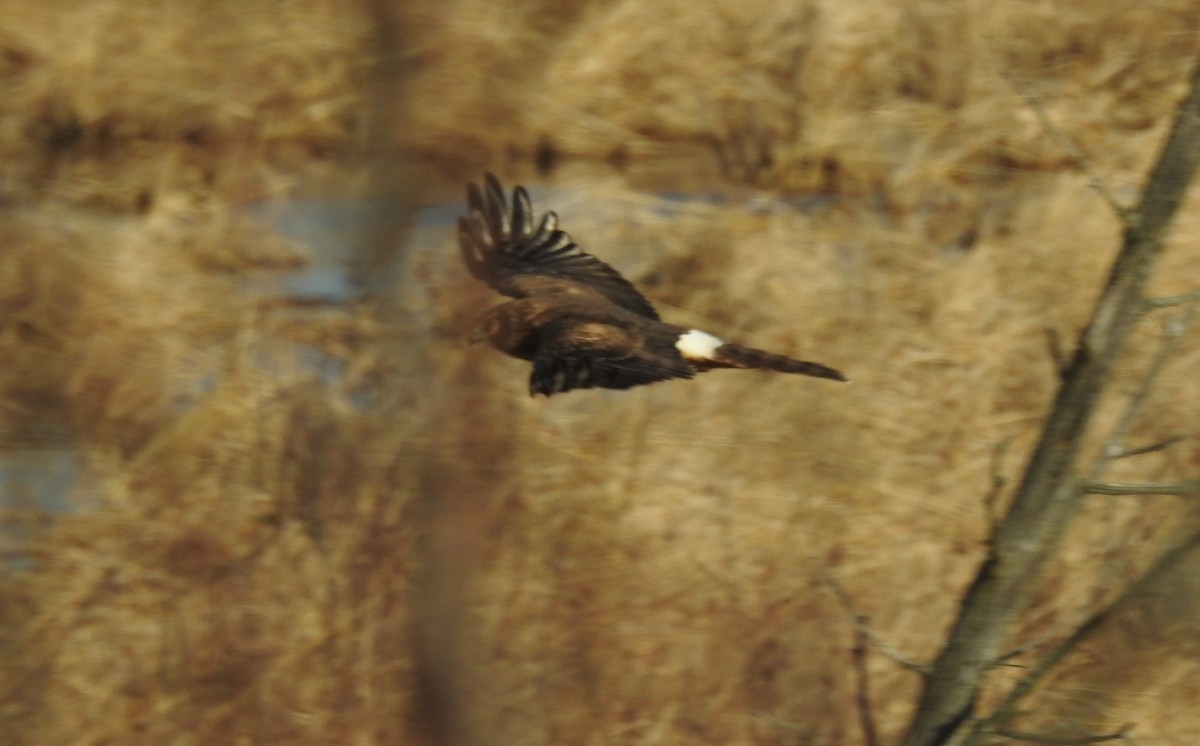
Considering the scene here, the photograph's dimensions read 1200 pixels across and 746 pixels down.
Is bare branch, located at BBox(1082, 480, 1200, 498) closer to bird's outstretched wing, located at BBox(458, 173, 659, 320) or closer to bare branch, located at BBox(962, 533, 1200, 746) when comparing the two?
bare branch, located at BBox(962, 533, 1200, 746)

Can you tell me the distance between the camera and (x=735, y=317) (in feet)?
23.0

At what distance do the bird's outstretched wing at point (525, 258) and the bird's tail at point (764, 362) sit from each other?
0.30m

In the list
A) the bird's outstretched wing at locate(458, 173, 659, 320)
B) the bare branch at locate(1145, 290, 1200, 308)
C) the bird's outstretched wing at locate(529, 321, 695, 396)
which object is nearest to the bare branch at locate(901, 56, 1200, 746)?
the bare branch at locate(1145, 290, 1200, 308)

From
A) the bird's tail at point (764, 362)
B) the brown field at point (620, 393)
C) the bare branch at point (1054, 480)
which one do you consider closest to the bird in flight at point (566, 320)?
the bird's tail at point (764, 362)

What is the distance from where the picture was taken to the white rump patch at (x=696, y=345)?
3938 millimetres

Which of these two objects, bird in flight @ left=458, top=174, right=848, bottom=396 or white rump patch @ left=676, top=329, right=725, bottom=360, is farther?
white rump patch @ left=676, top=329, right=725, bottom=360

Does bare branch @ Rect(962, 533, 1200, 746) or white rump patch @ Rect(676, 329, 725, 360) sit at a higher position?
white rump patch @ Rect(676, 329, 725, 360)

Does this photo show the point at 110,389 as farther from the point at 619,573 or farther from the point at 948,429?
the point at 948,429

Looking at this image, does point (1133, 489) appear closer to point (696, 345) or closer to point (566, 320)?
point (696, 345)

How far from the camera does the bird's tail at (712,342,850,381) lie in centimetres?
393

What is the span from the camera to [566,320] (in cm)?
376

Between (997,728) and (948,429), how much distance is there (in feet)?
11.2

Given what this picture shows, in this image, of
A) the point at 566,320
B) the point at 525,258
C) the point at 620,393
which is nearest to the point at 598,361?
the point at 566,320

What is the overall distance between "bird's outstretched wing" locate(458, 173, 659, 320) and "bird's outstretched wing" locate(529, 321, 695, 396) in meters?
0.34
